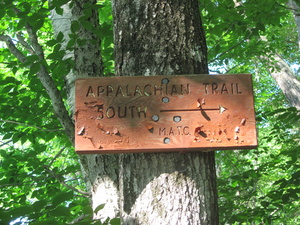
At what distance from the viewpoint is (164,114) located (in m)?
1.57

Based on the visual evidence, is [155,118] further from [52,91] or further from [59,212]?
[52,91]

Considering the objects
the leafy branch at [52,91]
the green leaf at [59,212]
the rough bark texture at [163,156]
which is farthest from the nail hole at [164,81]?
the leafy branch at [52,91]

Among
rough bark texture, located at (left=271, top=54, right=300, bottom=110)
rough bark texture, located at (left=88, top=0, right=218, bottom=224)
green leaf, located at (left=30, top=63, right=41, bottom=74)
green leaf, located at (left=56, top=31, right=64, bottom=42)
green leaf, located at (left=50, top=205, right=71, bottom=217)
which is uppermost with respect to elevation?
rough bark texture, located at (left=271, top=54, right=300, bottom=110)

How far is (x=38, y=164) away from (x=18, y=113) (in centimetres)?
61

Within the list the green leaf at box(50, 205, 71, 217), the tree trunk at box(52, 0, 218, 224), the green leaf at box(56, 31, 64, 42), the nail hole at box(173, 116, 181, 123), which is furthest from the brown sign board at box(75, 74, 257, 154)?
the green leaf at box(56, 31, 64, 42)

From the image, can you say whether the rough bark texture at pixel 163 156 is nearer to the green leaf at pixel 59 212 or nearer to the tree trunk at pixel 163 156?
the tree trunk at pixel 163 156

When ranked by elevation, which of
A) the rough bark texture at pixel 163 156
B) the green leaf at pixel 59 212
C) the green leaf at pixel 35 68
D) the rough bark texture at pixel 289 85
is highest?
the rough bark texture at pixel 289 85

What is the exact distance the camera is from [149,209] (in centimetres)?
157

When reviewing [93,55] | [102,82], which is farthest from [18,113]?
[102,82]

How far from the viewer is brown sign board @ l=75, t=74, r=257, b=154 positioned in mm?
1549

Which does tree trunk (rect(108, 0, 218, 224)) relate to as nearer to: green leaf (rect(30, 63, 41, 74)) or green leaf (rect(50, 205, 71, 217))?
green leaf (rect(50, 205, 71, 217))

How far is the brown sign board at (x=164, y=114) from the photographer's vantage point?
1549 mm

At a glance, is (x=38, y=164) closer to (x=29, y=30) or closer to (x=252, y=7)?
(x=29, y=30)

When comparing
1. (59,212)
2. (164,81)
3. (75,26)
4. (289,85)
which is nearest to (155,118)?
(164,81)
